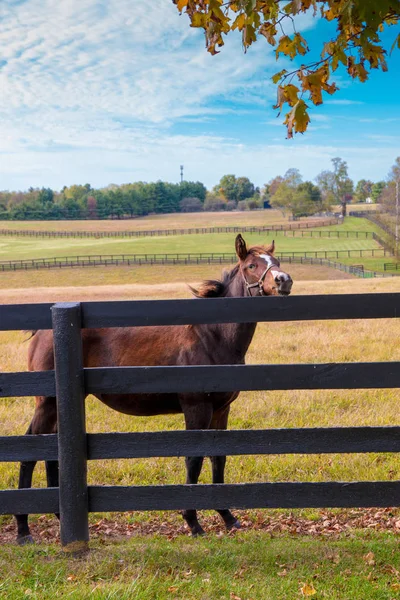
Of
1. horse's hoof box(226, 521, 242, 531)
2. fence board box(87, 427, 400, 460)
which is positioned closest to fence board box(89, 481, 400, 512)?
fence board box(87, 427, 400, 460)

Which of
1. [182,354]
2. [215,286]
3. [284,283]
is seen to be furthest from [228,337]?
[284,283]

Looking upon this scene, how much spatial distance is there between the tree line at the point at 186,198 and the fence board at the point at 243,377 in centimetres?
12583

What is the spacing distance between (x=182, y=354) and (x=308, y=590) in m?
2.53

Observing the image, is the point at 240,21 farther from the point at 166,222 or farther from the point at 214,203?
the point at 214,203

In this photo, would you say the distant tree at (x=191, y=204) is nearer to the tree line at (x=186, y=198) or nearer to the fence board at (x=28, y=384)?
the tree line at (x=186, y=198)

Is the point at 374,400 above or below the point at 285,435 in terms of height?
below

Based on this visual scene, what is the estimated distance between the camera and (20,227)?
139 metres

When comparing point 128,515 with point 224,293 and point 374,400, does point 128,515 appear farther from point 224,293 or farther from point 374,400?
point 374,400

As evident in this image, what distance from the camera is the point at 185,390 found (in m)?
4.49

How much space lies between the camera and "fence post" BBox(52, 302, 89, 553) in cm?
441

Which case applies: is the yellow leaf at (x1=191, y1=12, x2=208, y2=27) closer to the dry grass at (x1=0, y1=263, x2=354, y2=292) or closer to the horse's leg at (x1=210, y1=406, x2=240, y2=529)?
the horse's leg at (x1=210, y1=406, x2=240, y2=529)

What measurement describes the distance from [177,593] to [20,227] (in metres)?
143

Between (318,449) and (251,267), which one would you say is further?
(251,267)

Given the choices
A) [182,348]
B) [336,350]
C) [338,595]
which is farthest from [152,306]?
[336,350]
